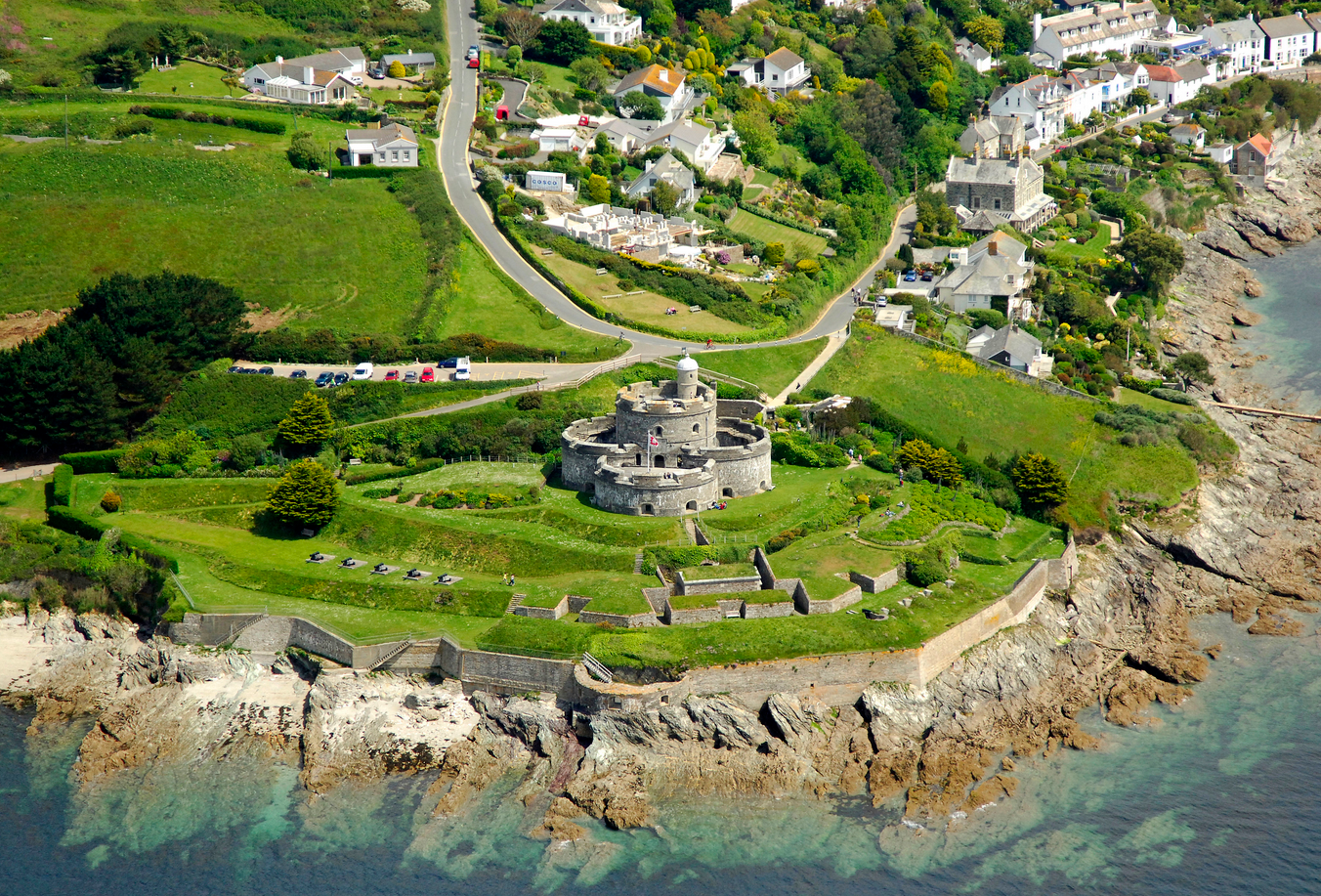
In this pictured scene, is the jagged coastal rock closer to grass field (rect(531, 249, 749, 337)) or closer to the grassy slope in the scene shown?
the grassy slope

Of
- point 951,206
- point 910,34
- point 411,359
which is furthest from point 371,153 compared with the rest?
point 910,34

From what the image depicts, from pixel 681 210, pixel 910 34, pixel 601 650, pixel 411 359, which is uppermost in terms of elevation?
pixel 910 34

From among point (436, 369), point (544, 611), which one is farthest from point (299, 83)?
point (544, 611)

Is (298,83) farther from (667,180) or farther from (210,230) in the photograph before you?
(667,180)

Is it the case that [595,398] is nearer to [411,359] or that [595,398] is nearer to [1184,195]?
[411,359]

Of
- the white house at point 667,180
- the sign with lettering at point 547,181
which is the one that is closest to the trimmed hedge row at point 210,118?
the sign with lettering at point 547,181

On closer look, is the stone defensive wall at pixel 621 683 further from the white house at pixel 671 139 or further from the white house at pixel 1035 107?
the white house at pixel 1035 107
